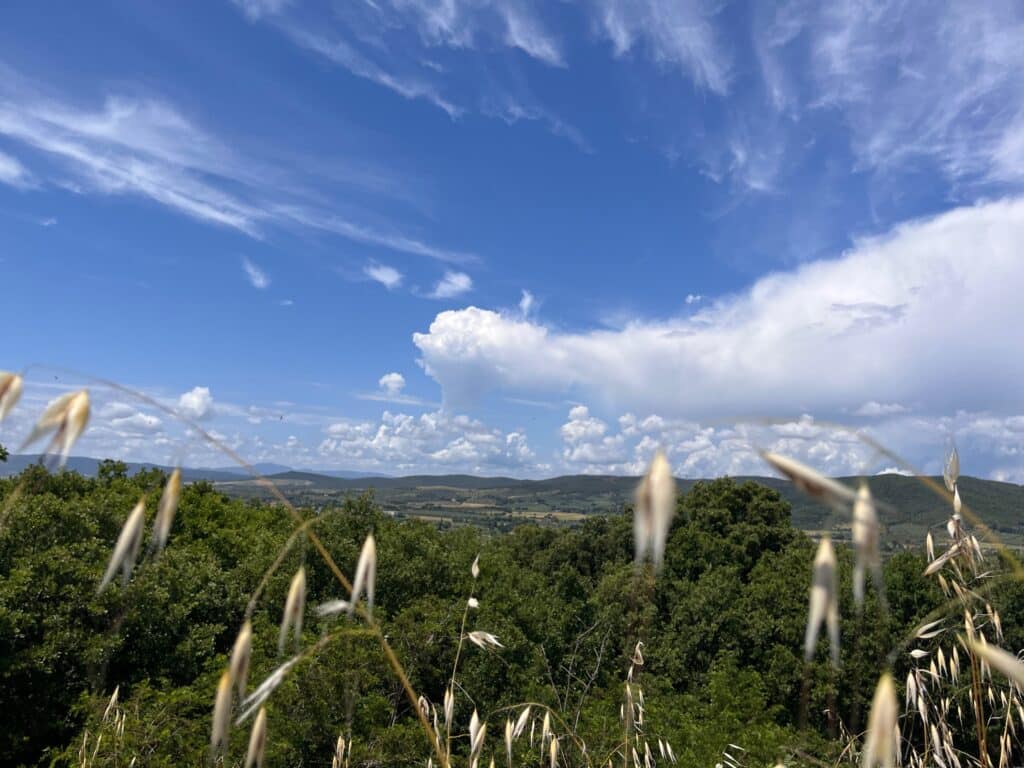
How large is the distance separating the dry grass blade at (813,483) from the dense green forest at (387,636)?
0.59 metres

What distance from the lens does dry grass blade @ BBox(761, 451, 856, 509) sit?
50.4 inches

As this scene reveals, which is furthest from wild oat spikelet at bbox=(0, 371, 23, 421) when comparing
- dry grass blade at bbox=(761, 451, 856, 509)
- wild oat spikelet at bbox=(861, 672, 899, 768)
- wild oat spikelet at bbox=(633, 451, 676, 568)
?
wild oat spikelet at bbox=(861, 672, 899, 768)

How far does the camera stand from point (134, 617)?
13719mm

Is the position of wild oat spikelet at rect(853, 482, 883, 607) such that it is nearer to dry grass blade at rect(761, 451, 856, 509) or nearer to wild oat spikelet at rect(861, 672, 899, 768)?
dry grass blade at rect(761, 451, 856, 509)

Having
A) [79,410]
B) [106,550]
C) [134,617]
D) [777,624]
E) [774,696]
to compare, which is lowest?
[774,696]

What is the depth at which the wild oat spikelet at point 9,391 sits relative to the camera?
1.85 m

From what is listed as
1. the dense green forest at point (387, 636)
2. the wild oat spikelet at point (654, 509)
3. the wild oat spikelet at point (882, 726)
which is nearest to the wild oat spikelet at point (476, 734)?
the dense green forest at point (387, 636)

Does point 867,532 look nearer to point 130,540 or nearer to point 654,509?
point 654,509

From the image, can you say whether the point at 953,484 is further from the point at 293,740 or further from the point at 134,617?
the point at 134,617

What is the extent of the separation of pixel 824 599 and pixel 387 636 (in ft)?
49.3

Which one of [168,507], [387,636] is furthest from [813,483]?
[387,636]

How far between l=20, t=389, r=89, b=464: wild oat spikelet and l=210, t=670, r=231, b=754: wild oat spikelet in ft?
2.40

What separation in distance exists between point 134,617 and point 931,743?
1477 centimetres

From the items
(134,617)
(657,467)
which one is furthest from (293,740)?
(657,467)
